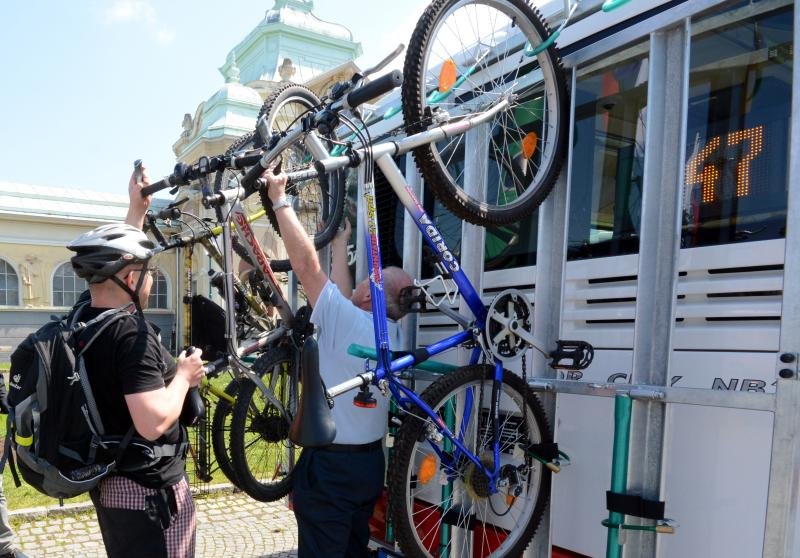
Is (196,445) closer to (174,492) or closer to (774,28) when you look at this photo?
(174,492)

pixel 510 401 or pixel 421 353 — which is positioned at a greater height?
pixel 421 353

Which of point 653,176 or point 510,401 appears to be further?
point 510,401

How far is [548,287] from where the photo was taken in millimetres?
2684

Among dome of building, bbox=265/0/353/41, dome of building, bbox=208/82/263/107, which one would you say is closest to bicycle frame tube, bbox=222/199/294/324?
dome of building, bbox=208/82/263/107

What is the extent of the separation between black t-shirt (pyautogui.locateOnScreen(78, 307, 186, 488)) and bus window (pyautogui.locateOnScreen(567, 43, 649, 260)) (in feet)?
5.71

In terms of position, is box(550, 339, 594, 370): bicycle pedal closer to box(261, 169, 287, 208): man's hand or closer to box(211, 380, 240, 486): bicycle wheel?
box(261, 169, 287, 208): man's hand

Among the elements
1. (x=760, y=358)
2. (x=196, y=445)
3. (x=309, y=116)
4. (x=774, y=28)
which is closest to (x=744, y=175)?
(x=774, y=28)

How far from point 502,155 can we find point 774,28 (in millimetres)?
1293

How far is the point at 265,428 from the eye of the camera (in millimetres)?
4137

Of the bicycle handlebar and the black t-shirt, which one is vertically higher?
the bicycle handlebar

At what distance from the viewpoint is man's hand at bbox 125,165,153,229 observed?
3.12m

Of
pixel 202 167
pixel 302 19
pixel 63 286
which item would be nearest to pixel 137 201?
pixel 202 167

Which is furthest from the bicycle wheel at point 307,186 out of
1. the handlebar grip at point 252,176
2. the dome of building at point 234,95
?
the dome of building at point 234,95

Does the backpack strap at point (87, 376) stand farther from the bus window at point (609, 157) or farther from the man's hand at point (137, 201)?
the bus window at point (609, 157)
